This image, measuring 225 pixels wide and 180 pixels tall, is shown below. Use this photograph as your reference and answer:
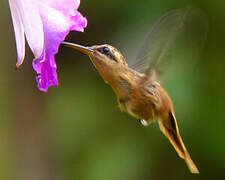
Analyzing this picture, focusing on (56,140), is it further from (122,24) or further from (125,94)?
(125,94)

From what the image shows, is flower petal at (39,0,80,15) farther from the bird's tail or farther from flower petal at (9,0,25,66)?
the bird's tail

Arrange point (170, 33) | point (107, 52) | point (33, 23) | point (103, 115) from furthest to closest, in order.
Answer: point (103, 115), point (107, 52), point (170, 33), point (33, 23)

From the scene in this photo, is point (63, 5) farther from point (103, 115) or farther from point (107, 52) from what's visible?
point (103, 115)

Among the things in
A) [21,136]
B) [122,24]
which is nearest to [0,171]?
[21,136]

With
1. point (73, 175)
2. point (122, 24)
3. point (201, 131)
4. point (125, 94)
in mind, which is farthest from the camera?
point (73, 175)

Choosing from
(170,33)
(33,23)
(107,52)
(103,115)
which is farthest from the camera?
(103,115)

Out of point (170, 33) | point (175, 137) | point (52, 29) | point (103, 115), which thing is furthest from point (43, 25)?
point (103, 115)

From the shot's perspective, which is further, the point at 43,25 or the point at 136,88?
the point at 136,88
